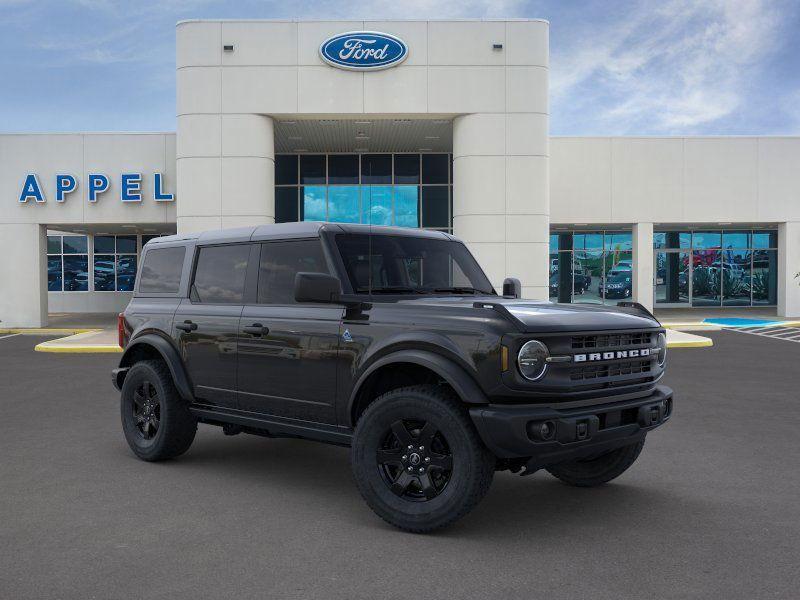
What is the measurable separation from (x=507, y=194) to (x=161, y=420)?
14.9 meters

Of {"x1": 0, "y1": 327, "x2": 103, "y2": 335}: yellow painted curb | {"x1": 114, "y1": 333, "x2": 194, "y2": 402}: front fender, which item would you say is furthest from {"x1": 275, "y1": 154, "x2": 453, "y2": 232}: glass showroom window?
{"x1": 114, "y1": 333, "x2": 194, "y2": 402}: front fender

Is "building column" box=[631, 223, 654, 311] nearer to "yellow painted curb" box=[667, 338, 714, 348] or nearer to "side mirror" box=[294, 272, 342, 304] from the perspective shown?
"yellow painted curb" box=[667, 338, 714, 348]

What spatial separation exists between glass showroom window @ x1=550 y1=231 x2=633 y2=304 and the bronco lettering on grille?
96.2 feet

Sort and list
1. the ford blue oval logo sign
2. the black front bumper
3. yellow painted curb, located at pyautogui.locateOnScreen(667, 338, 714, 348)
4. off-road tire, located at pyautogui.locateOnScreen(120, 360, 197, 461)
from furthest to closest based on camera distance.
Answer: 1. the ford blue oval logo sign
2. yellow painted curb, located at pyautogui.locateOnScreen(667, 338, 714, 348)
3. off-road tire, located at pyautogui.locateOnScreen(120, 360, 197, 461)
4. the black front bumper

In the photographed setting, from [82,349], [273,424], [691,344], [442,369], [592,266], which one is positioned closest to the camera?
[442,369]

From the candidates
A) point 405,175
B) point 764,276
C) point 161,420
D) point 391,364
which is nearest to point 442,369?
point 391,364

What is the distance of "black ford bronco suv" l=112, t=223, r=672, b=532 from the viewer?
4.45 meters

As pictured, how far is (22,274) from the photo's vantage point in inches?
991

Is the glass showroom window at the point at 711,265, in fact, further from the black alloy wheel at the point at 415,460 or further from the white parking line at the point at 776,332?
the black alloy wheel at the point at 415,460

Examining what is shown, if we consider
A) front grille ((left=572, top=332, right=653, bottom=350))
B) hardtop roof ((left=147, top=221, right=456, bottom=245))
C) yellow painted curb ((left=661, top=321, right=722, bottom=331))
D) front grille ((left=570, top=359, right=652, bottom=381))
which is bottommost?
yellow painted curb ((left=661, top=321, right=722, bottom=331))

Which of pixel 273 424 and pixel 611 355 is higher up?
pixel 611 355

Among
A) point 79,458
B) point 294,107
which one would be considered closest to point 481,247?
point 294,107

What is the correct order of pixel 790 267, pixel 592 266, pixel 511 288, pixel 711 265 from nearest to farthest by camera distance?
pixel 511 288 → pixel 790 267 → pixel 592 266 → pixel 711 265

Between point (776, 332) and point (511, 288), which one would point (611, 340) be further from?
point (776, 332)
